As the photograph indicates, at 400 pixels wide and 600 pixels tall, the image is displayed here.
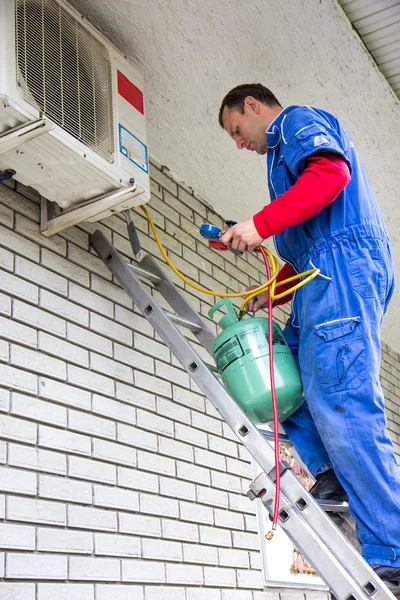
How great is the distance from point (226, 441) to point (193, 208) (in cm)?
127

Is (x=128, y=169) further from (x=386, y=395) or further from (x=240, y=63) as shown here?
(x=386, y=395)

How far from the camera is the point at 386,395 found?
5973 mm

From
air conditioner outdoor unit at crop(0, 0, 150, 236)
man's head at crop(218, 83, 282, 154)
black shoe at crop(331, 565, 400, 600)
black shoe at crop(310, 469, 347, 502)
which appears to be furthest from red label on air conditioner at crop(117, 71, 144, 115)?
black shoe at crop(331, 565, 400, 600)

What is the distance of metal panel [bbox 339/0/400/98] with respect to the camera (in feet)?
10.2

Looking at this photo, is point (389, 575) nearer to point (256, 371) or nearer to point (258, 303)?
point (256, 371)

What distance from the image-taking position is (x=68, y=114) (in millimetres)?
2584

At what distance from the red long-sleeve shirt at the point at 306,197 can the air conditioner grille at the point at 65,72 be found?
71cm

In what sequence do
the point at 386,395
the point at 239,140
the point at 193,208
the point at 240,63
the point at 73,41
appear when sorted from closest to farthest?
the point at 73,41
the point at 239,140
the point at 240,63
the point at 193,208
the point at 386,395

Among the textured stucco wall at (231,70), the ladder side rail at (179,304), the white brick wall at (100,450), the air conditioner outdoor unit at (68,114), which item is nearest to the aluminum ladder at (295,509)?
the ladder side rail at (179,304)

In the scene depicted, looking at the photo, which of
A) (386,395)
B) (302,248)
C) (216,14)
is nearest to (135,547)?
(302,248)

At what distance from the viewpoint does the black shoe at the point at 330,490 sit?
2428 millimetres

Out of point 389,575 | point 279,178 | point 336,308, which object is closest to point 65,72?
point 279,178

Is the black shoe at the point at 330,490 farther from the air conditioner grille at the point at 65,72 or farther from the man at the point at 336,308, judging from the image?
the air conditioner grille at the point at 65,72

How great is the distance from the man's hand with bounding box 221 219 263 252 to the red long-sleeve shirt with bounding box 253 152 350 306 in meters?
0.02
